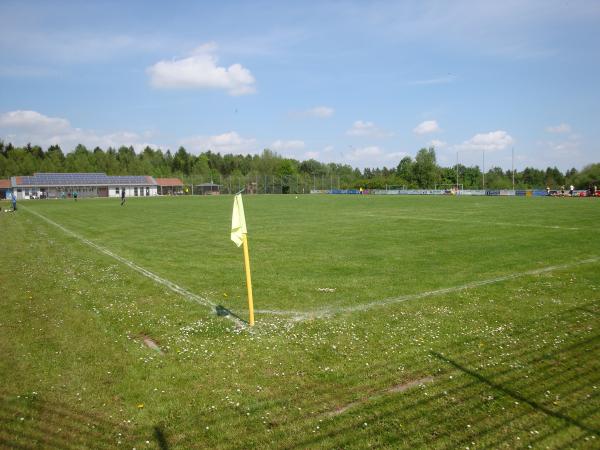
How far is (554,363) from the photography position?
641cm

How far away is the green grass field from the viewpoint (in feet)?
16.1

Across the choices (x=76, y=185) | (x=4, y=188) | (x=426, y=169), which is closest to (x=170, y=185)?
(x=76, y=185)

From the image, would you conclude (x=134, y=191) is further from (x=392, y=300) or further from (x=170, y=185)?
(x=392, y=300)

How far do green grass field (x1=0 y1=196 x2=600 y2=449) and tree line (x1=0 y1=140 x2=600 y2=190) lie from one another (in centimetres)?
9893

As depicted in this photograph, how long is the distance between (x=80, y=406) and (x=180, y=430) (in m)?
1.47

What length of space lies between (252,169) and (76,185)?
219 feet

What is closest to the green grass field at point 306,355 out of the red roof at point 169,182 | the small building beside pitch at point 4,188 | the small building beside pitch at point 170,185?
the small building beside pitch at point 4,188

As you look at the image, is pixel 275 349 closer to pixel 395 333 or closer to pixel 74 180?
pixel 395 333

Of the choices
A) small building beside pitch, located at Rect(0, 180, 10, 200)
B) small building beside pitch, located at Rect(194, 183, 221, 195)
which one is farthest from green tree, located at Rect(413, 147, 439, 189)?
small building beside pitch, located at Rect(0, 180, 10, 200)

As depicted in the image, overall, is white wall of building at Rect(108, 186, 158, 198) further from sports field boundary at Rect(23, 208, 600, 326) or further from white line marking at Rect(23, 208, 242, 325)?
sports field boundary at Rect(23, 208, 600, 326)

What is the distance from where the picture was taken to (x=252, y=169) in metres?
163

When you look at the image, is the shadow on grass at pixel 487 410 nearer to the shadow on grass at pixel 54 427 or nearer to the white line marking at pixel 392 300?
the shadow on grass at pixel 54 427

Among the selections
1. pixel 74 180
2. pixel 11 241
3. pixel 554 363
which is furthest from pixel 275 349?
pixel 74 180

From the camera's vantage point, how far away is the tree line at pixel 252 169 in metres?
122
